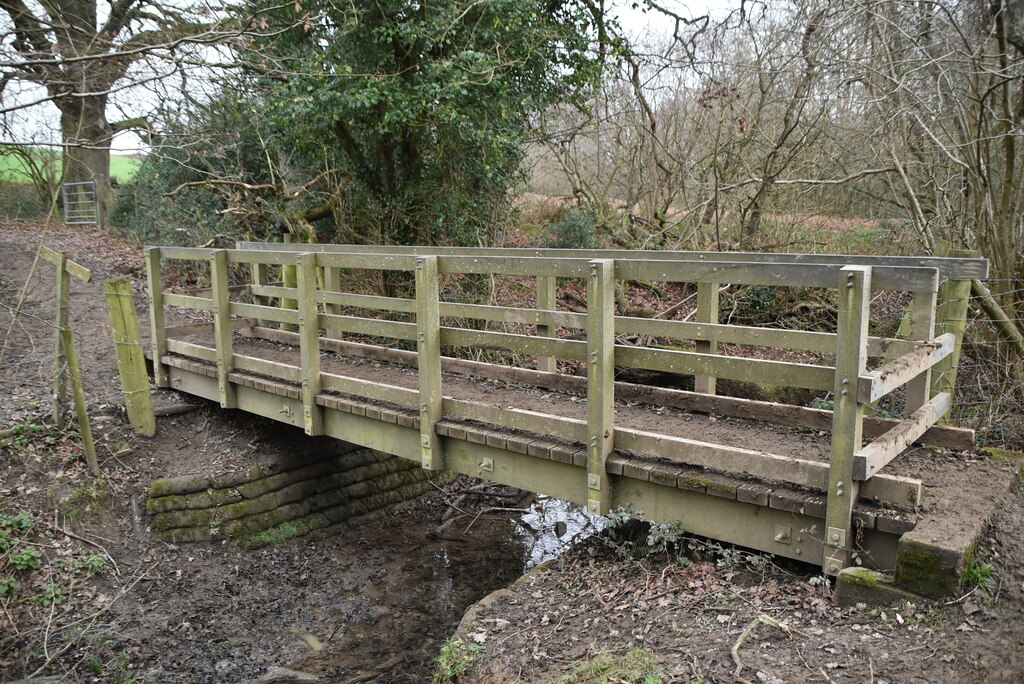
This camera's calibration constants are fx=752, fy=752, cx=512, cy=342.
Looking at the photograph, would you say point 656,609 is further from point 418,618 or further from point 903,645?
point 418,618

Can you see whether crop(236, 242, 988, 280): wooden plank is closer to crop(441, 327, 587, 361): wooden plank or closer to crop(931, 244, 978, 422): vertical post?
crop(931, 244, 978, 422): vertical post

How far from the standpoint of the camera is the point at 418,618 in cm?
629

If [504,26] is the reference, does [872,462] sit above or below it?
below

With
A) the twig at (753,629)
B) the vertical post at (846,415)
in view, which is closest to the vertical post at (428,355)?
the twig at (753,629)

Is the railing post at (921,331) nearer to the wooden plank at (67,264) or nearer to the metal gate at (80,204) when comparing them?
the wooden plank at (67,264)

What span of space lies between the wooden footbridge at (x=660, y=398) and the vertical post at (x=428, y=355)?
0.01 metres

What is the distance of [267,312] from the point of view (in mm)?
6977

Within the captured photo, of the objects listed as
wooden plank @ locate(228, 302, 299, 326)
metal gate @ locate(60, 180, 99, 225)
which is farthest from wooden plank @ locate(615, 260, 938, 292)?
metal gate @ locate(60, 180, 99, 225)

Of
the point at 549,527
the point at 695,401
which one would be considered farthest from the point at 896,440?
the point at 549,527

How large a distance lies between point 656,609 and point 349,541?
446 cm

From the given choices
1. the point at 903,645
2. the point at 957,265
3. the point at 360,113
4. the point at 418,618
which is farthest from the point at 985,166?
the point at 360,113

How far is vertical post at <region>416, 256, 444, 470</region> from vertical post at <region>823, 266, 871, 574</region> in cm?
271

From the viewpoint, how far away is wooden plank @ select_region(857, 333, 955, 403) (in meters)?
3.69

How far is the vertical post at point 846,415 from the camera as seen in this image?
144 inches
